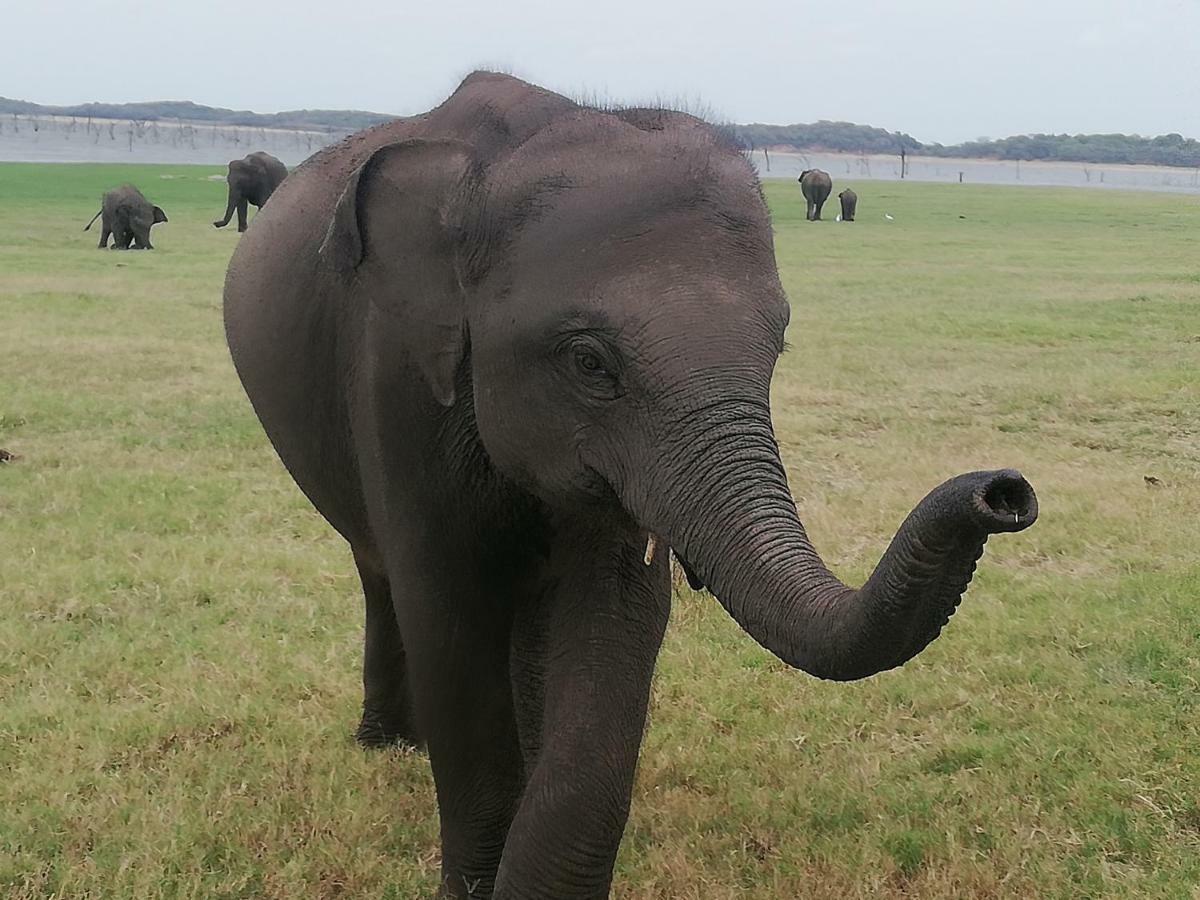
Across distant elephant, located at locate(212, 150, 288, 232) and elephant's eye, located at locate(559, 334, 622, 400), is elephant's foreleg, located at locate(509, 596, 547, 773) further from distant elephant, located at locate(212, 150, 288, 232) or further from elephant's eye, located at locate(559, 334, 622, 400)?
distant elephant, located at locate(212, 150, 288, 232)

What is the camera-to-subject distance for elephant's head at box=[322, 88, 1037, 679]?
206cm

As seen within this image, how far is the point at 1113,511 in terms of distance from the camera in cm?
747

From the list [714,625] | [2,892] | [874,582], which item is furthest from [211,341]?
[874,582]

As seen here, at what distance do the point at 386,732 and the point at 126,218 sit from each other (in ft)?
69.8

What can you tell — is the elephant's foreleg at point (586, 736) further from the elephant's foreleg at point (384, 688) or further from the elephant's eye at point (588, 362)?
the elephant's foreleg at point (384, 688)

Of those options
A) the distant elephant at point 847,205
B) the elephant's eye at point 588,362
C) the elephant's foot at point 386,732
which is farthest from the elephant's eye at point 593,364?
the distant elephant at point 847,205

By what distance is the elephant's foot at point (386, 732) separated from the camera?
464 cm

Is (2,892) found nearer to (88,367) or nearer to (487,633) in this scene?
(487,633)

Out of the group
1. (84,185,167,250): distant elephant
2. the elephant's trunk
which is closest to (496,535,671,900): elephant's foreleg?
the elephant's trunk

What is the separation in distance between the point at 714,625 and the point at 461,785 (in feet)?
7.94

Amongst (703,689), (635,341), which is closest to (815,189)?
(703,689)

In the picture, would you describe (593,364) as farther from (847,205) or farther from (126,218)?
(847,205)

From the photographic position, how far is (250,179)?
92.0ft

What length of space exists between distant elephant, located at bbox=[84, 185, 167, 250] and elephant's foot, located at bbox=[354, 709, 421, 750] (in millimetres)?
20905
